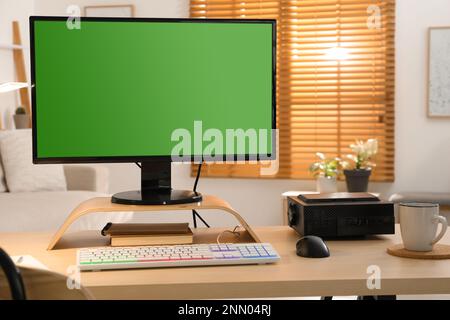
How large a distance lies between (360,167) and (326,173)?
23 centimetres

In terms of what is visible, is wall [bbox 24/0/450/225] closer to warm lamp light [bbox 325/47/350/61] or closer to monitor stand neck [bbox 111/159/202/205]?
warm lamp light [bbox 325/47/350/61]

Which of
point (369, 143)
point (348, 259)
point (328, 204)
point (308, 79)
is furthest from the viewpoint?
point (308, 79)

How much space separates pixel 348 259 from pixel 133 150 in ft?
2.05

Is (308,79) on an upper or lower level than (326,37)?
lower

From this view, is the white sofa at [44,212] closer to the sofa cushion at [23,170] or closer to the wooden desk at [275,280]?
the sofa cushion at [23,170]

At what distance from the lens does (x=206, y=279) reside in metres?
1.25

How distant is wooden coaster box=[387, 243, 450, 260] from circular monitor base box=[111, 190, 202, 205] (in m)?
0.49

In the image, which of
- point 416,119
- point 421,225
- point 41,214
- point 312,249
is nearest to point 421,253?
point 421,225

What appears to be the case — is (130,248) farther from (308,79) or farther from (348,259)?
(308,79)

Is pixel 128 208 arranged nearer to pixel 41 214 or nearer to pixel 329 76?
pixel 41 214

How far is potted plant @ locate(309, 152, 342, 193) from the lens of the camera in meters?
4.46

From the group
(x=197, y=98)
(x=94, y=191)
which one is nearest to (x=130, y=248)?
(x=197, y=98)

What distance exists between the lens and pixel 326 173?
4504 mm

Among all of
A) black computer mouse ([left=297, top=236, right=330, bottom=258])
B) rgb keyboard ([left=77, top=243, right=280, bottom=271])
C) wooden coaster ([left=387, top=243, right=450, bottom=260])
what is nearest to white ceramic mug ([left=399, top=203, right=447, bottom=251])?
wooden coaster ([left=387, top=243, right=450, bottom=260])
